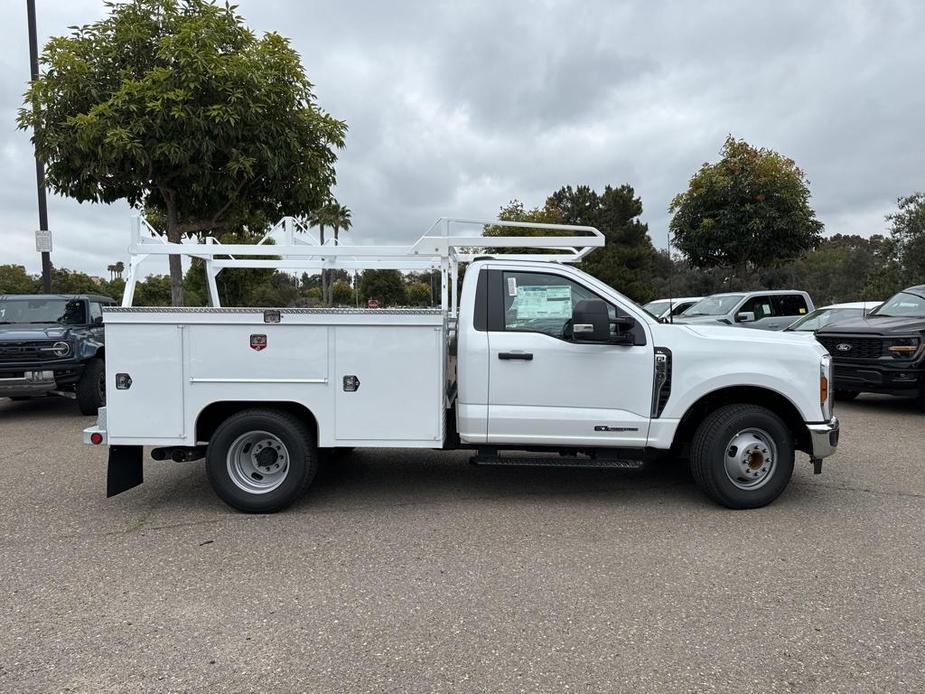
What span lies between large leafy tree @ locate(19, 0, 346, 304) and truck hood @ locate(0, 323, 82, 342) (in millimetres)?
1721

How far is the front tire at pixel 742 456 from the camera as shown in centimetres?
Answer: 493

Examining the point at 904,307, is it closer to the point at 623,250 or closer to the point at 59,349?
the point at 59,349

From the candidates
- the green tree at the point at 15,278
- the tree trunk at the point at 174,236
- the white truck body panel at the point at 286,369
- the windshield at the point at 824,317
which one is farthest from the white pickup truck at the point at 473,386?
the green tree at the point at 15,278

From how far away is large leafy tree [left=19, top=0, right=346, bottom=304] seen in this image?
898cm

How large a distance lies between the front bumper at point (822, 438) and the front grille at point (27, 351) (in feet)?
30.6

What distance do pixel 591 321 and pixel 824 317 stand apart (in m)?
9.31

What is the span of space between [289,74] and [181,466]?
6.41 metres

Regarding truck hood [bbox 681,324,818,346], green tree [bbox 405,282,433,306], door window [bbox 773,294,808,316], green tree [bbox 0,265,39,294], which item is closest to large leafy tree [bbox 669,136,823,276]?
door window [bbox 773,294,808,316]

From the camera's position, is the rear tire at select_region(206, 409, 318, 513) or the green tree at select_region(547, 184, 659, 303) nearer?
the rear tire at select_region(206, 409, 318, 513)

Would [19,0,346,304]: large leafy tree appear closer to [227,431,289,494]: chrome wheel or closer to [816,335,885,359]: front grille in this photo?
[227,431,289,494]: chrome wheel

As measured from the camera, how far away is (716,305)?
49.1 feet

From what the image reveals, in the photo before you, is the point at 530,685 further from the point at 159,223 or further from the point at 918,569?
the point at 159,223

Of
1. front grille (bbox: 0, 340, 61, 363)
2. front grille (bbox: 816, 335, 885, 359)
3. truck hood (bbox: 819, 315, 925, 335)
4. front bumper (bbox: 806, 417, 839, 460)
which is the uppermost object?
truck hood (bbox: 819, 315, 925, 335)

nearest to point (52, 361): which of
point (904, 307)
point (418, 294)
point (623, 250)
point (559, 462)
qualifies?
point (418, 294)
